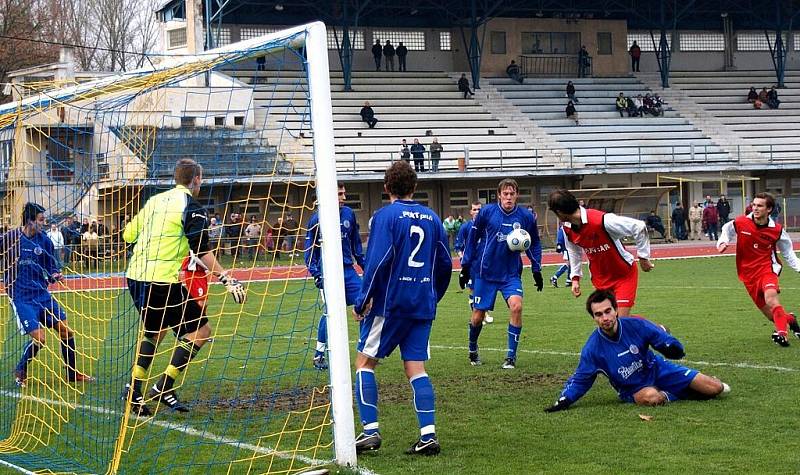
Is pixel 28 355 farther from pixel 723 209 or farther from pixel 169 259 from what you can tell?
pixel 723 209

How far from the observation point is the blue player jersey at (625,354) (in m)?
8.55

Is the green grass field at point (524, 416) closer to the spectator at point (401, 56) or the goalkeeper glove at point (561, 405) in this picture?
the goalkeeper glove at point (561, 405)

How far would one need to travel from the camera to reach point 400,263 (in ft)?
24.7

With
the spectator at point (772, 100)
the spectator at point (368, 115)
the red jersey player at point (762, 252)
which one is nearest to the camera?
the red jersey player at point (762, 252)

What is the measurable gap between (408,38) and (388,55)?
1.88m

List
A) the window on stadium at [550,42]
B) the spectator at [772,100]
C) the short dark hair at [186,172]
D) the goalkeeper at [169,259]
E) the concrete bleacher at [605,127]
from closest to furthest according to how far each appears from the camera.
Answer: the goalkeeper at [169,259]
the short dark hair at [186,172]
the concrete bleacher at [605,127]
the spectator at [772,100]
the window on stadium at [550,42]

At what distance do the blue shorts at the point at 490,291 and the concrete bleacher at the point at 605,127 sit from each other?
103 ft

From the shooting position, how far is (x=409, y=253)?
297 inches

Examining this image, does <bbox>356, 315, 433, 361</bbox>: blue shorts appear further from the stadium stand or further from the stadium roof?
the stadium stand

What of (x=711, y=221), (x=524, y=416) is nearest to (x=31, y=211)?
(x=524, y=416)

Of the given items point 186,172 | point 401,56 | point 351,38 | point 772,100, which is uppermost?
point 351,38

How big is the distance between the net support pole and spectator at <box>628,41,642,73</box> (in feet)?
152

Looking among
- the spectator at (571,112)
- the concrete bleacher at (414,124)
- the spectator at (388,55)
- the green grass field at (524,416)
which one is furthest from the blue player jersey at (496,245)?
the spectator at (388,55)

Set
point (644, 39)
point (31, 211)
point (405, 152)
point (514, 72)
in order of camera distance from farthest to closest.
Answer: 1. point (644, 39)
2. point (514, 72)
3. point (405, 152)
4. point (31, 211)
